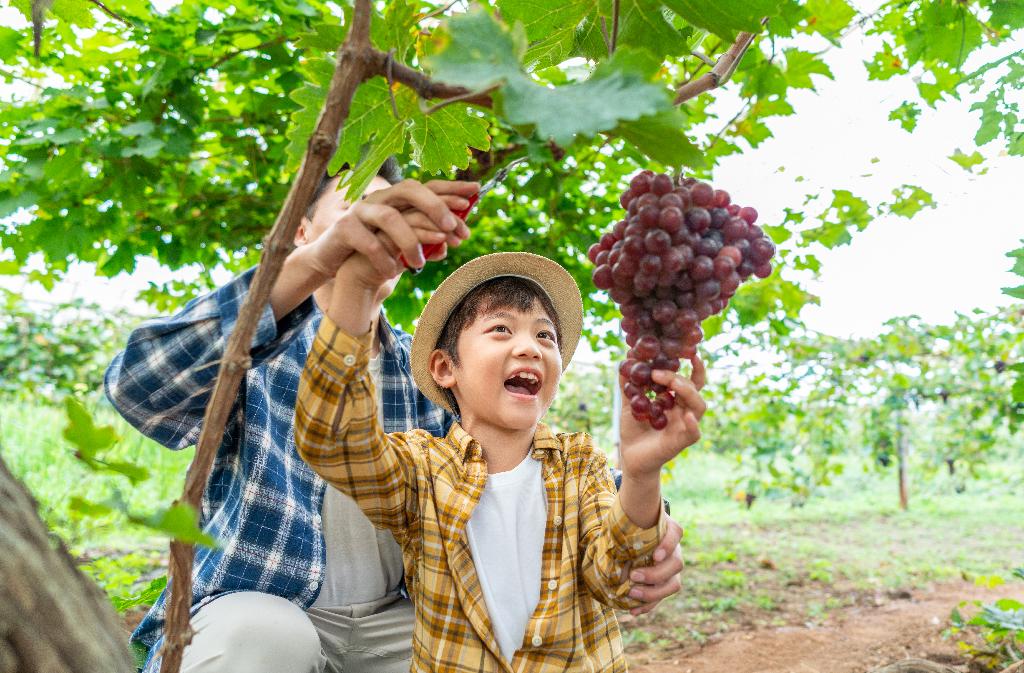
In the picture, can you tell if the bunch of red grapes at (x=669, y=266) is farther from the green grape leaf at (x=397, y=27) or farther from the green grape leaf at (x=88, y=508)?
the green grape leaf at (x=88, y=508)

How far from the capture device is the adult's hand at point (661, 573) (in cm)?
140

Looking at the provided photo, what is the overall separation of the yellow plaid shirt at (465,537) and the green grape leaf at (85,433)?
74 cm

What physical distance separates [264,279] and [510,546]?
→ 1.12m

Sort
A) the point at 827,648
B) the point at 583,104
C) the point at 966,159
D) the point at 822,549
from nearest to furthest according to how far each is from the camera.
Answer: the point at 583,104 < the point at 966,159 < the point at 827,648 < the point at 822,549

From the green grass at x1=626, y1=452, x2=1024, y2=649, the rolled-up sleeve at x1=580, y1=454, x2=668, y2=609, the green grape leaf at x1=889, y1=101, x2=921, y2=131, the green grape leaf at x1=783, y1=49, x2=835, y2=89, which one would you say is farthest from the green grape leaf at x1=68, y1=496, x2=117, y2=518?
the green grass at x1=626, y1=452, x2=1024, y2=649

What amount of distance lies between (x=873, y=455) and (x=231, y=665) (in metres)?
8.82

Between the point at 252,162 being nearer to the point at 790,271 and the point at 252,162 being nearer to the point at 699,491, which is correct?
the point at 790,271

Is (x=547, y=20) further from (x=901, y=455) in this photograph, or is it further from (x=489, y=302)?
(x=901, y=455)

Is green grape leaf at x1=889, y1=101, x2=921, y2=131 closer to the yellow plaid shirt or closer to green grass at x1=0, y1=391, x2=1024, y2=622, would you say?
the yellow plaid shirt

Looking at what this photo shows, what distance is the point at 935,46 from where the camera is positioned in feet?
7.60

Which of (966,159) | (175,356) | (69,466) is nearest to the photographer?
(175,356)

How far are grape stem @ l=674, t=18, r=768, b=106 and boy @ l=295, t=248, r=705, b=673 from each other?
62 centimetres

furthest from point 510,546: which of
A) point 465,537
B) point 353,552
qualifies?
point 353,552

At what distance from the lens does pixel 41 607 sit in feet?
1.97
